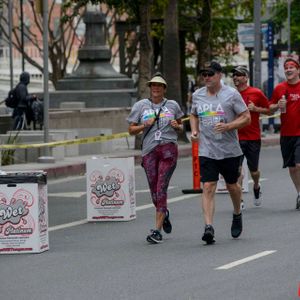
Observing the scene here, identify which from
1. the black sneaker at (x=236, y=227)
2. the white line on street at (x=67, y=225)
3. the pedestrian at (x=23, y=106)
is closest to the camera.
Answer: the black sneaker at (x=236, y=227)

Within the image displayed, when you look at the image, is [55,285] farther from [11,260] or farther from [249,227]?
[249,227]

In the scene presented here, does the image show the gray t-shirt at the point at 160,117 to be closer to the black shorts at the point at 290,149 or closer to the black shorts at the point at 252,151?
the black shorts at the point at 290,149

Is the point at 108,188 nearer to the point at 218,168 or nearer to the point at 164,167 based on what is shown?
the point at 164,167

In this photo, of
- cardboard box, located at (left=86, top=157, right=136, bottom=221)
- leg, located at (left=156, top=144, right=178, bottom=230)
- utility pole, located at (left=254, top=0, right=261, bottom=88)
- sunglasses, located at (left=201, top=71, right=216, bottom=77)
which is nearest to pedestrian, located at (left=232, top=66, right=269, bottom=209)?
cardboard box, located at (left=86, top=157, right=136, bottom=221)

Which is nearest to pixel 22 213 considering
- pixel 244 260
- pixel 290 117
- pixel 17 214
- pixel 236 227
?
pixel 17 214

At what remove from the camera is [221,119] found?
45.8ft

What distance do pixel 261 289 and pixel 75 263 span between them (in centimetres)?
263

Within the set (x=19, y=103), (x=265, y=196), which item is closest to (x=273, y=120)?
(x=19, y=103)

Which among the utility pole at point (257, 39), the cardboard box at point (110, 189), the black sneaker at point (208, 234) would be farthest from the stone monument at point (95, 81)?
the black sneaker at point (208, 234)

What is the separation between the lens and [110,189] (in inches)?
658

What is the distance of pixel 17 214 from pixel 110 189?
10.3 ft

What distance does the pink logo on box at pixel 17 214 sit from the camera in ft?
44.9

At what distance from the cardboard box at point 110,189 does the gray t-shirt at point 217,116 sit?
262 centimetres

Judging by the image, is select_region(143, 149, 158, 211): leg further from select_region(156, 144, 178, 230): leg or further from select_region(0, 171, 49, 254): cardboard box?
select_region(0, 171, 49, 254): cardboard box
